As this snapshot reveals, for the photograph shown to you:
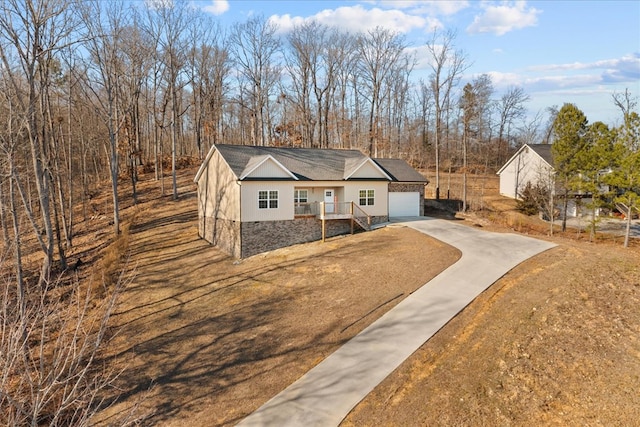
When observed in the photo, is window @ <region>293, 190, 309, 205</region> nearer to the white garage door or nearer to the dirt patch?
the dirt patch

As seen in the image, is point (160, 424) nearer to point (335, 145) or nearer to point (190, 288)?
point (190, 288)

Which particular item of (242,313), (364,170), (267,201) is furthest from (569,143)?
(242,313)

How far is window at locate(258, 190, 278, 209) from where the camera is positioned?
69.5ft

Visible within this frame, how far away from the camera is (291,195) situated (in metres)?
22.0

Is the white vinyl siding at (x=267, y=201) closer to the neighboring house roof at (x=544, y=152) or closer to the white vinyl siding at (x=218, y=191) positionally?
the white vinyl siding at (x=218, y=191)

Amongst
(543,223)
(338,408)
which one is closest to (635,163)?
(543,223)

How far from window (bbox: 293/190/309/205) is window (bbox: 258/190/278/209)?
236 cm

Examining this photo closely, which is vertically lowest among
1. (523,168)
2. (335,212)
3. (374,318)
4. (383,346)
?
(383,346)

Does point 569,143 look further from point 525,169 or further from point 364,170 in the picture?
point 364,170

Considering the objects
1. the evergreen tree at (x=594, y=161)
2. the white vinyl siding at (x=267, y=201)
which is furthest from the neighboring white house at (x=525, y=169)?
the white vinyl siding at (x=267, y=201)

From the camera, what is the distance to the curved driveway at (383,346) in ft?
29.3

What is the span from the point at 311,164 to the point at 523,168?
82.2ft

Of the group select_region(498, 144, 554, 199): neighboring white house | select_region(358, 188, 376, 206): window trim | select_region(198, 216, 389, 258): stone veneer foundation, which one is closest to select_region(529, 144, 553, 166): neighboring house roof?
select_region(498, 144, 554, 199): neighboring white house

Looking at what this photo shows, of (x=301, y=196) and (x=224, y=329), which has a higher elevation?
(x=301, y=196)
